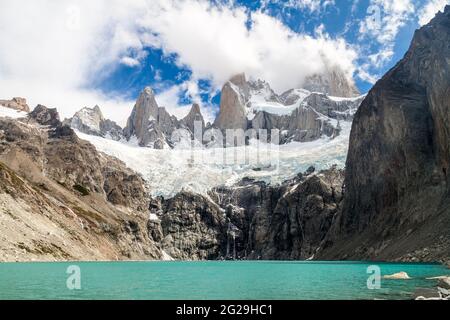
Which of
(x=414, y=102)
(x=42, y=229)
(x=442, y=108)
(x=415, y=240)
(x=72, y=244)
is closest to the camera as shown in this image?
(x=415, y=240)

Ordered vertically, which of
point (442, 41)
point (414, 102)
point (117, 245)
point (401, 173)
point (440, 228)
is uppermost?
point (442, 41)

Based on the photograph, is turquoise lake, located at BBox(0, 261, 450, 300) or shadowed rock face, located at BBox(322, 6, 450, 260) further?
shadowed rock face, located at BBox(322, 6, 450, 260)

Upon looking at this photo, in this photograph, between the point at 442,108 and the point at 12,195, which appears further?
the point at 12,195

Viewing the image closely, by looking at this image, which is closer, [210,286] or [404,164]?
[210,286]

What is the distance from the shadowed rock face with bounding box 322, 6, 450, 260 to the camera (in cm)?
11496

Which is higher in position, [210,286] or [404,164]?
[404,164]

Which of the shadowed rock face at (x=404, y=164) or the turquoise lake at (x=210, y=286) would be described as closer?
the turquoise lake at (x=210, y=286)

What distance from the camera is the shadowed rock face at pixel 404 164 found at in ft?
377

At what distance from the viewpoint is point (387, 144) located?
510 ft

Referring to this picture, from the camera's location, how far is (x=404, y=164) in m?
143
